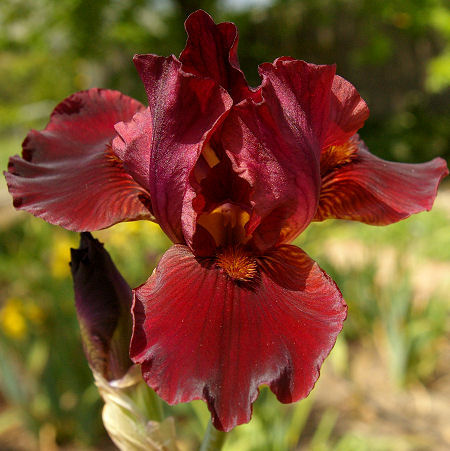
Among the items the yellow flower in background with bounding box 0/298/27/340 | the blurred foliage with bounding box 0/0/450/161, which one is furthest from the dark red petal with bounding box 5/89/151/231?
the blurred foliage with bounding box 0/0/450/161

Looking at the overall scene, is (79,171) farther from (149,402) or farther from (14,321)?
(14,321)

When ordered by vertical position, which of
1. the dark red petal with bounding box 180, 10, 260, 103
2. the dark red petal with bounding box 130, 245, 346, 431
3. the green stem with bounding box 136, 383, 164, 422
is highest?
the dark red petal with bounding box 180, 10, 260, 103

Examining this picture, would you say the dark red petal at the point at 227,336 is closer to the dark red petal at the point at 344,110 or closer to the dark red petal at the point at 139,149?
the dark red petal at the point at 139,149

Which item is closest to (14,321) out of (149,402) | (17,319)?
(17,319)

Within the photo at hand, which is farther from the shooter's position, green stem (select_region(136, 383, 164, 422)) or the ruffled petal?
green stem (select_region(136, 383, 164, 422))

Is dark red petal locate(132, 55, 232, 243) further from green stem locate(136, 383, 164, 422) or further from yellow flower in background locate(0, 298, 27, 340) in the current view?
yellow flower in background locate(0, 298, 27, 340)

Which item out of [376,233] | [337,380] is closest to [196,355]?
[337,380]
